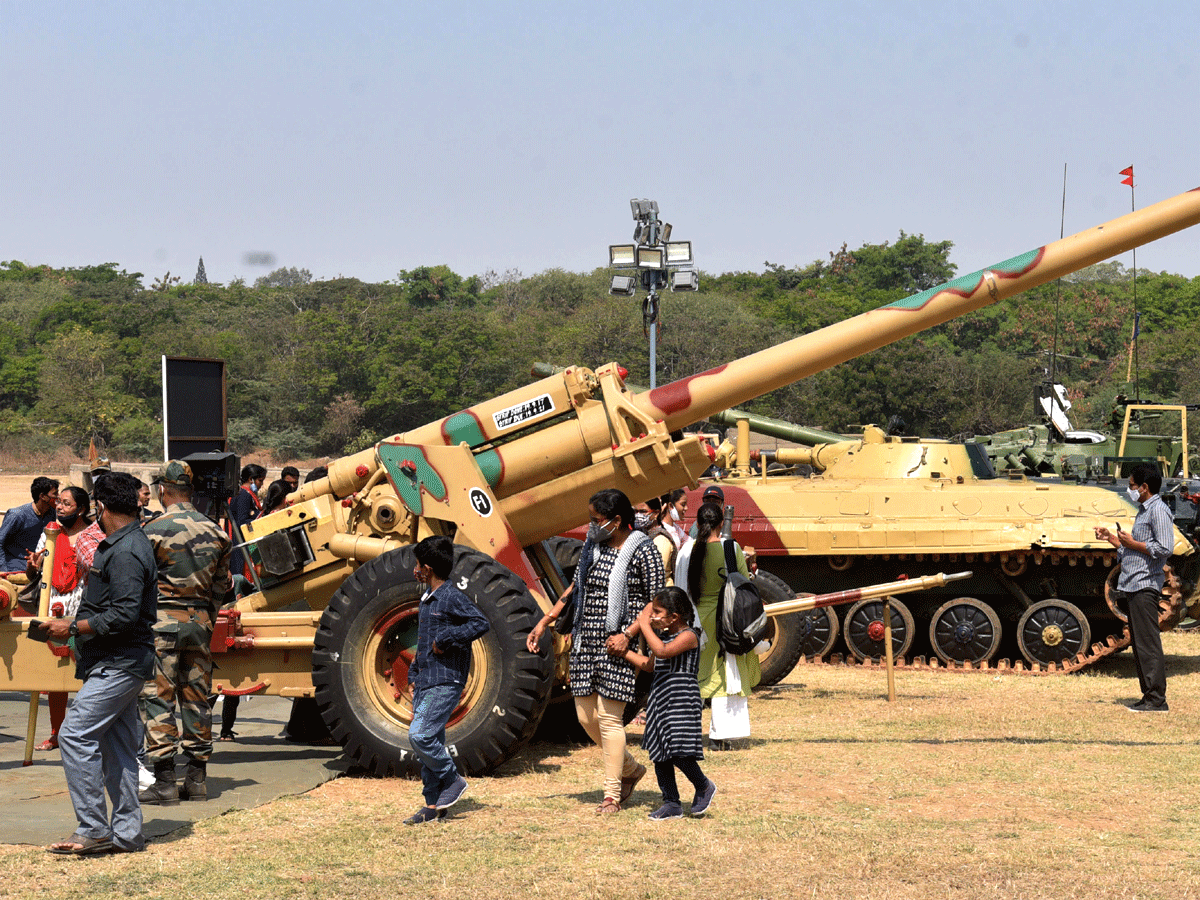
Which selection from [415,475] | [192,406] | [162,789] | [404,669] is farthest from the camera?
[192,406]

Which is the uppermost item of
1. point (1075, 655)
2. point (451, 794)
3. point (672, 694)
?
point (672, 694)

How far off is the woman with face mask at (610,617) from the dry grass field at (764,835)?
0.93 ft

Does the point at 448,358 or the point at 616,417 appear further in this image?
the point at 448,358

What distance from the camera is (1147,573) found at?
10742 mm

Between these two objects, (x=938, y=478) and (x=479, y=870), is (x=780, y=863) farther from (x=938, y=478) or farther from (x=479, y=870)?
(x=938, y=478)

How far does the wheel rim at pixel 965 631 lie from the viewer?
14680mm

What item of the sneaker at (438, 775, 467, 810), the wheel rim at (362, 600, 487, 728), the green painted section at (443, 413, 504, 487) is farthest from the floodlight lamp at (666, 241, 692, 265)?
the sneaker at (438, 775, 467, 810)

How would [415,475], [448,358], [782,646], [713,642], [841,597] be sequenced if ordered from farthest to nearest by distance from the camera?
[448,358] < [782,646] < [841,597] < [713,642] < [415,475]

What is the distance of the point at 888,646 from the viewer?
1161 centimetres

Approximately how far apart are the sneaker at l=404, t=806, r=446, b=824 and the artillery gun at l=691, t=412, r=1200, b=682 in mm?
7845

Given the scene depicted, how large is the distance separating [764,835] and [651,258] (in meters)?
14.1

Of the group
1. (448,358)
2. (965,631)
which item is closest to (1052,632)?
(965,631)

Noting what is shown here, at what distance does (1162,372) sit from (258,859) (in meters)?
49.7

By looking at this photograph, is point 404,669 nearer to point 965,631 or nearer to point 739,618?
point 739,618
